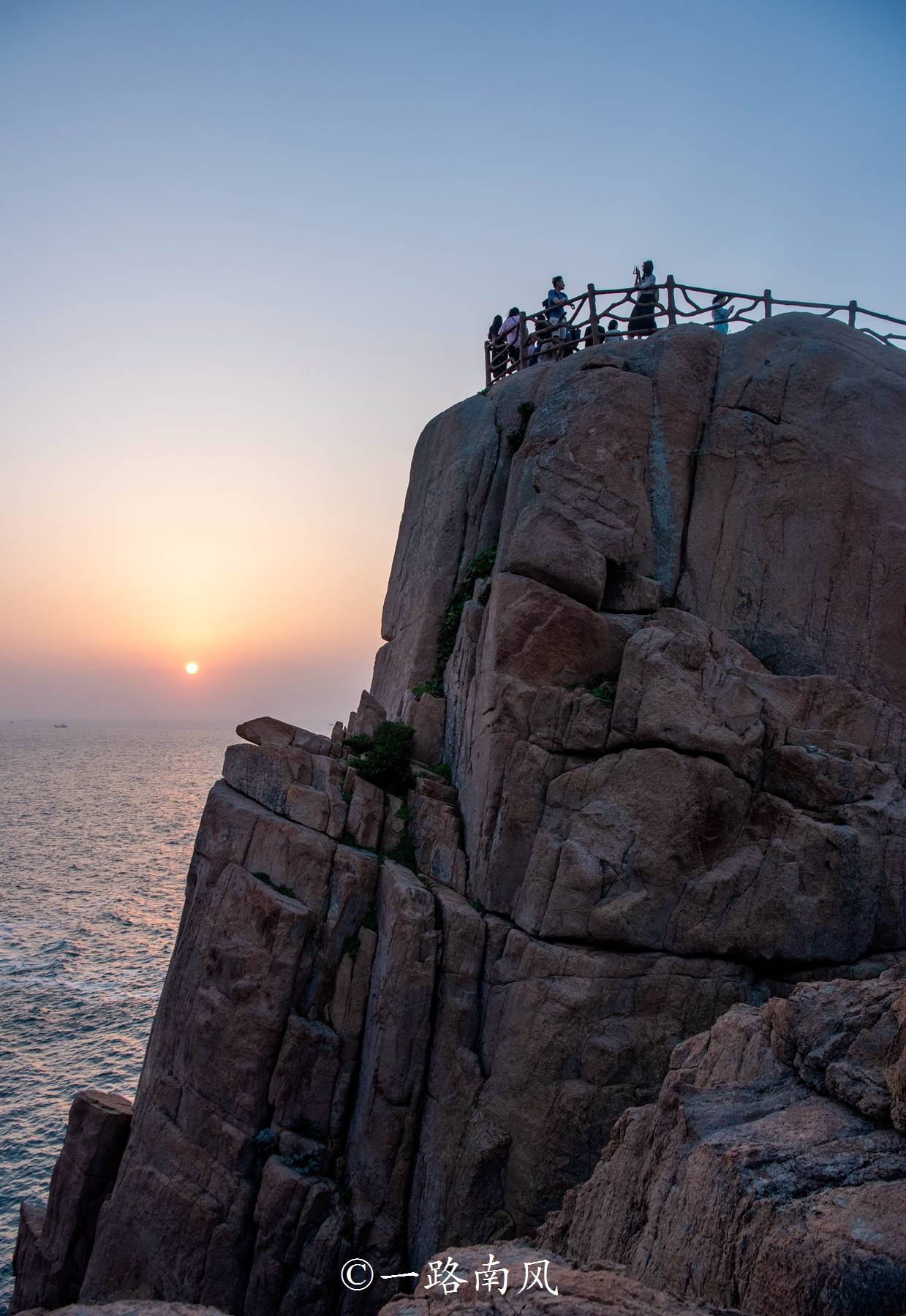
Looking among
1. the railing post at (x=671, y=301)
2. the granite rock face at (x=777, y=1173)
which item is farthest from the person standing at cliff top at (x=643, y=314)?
the granite rock face at (x=777, y=1173)

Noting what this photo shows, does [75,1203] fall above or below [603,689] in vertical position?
below

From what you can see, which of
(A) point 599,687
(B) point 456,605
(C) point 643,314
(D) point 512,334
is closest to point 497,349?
(D) point 512,334

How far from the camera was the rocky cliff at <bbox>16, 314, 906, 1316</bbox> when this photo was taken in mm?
16344

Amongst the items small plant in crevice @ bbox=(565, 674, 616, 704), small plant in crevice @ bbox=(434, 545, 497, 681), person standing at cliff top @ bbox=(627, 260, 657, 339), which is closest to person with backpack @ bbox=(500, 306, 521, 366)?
person standing at cliff top @ bbox=(627, 260, 657, 339)

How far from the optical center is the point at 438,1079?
17031mm

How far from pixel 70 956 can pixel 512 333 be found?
37.9 m

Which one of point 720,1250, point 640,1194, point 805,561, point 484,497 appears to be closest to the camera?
point 720,1250

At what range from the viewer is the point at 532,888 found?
17125mm

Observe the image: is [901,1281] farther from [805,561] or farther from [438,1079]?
[805,561]

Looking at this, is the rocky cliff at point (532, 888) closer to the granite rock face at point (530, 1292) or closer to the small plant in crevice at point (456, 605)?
the small plant in crevice at point (456, 605)

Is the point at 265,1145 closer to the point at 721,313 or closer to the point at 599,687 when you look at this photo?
the point at 599,687

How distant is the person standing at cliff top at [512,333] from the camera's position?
2747 cm

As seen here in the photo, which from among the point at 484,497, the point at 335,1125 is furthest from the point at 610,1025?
the point at 484,497

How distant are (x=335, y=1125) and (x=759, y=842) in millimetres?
10124
